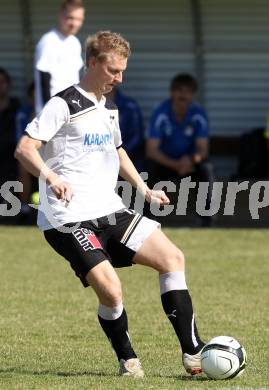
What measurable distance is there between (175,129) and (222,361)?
8739mm

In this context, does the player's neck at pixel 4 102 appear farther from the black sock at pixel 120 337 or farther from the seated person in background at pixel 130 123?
the black sock at pixel 120 337

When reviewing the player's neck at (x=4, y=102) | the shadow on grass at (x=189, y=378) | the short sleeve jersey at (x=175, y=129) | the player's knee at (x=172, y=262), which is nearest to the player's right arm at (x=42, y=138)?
the player's knee at (x=172, y=262)

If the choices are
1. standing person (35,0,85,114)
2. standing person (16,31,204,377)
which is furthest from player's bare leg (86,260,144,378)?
standing person (35,0,85,114)

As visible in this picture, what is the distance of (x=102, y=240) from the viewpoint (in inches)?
275

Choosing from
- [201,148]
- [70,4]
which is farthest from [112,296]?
[201,148]

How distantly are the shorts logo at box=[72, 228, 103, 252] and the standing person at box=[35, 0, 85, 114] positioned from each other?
4908mm

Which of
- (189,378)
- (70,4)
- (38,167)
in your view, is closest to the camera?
(38,167)

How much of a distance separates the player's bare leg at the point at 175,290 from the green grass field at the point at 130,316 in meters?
0.17

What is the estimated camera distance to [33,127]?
22.4 feet

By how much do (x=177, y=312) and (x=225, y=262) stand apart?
551 centimetres

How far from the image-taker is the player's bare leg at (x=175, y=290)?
692cm

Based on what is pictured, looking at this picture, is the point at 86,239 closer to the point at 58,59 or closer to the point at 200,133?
the point at 58,59

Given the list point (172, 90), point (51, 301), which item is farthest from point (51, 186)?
point (172, 90)

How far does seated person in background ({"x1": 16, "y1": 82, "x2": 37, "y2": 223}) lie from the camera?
15664mm
